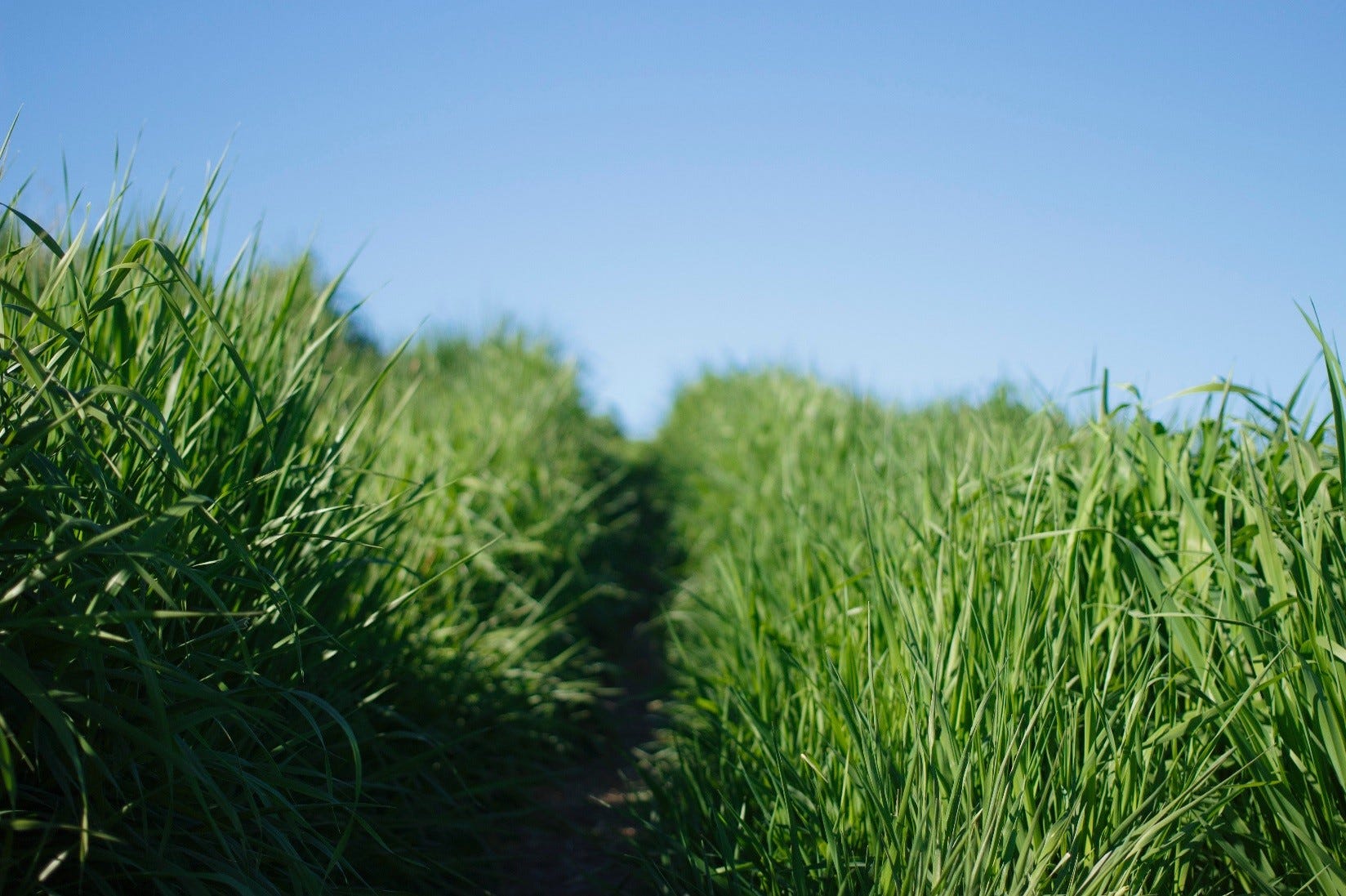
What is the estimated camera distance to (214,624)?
5.25ft

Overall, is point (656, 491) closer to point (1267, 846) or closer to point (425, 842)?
point (425, 842)

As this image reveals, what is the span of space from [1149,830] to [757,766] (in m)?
0.83

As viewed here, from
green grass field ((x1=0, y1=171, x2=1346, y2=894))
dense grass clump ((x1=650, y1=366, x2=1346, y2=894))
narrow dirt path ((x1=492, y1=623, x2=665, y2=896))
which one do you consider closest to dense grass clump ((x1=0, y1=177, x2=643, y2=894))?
green grass field ((x1=0, y1=171, x2=1346, y2=894))

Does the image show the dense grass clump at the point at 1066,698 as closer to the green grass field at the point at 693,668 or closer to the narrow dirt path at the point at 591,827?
the green grass field at the point at 693,668

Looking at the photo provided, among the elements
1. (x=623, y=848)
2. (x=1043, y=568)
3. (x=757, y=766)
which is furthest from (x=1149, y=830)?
(x=623, y=848)

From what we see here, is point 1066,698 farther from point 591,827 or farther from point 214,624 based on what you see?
point 214,624

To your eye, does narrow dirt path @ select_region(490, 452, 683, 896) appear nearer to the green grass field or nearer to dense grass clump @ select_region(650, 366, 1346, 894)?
the green grass field

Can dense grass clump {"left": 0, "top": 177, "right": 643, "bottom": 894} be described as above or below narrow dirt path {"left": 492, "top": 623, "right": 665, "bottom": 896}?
above

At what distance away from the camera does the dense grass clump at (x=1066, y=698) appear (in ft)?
4.61

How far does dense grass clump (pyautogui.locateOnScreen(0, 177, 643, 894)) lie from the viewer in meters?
1.21

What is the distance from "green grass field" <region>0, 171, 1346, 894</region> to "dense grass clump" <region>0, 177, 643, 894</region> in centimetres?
1

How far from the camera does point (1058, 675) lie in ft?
4.93

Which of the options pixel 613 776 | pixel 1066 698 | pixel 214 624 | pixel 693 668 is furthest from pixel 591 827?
pixel 1066 698

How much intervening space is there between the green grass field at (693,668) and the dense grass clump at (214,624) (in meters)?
0.01
